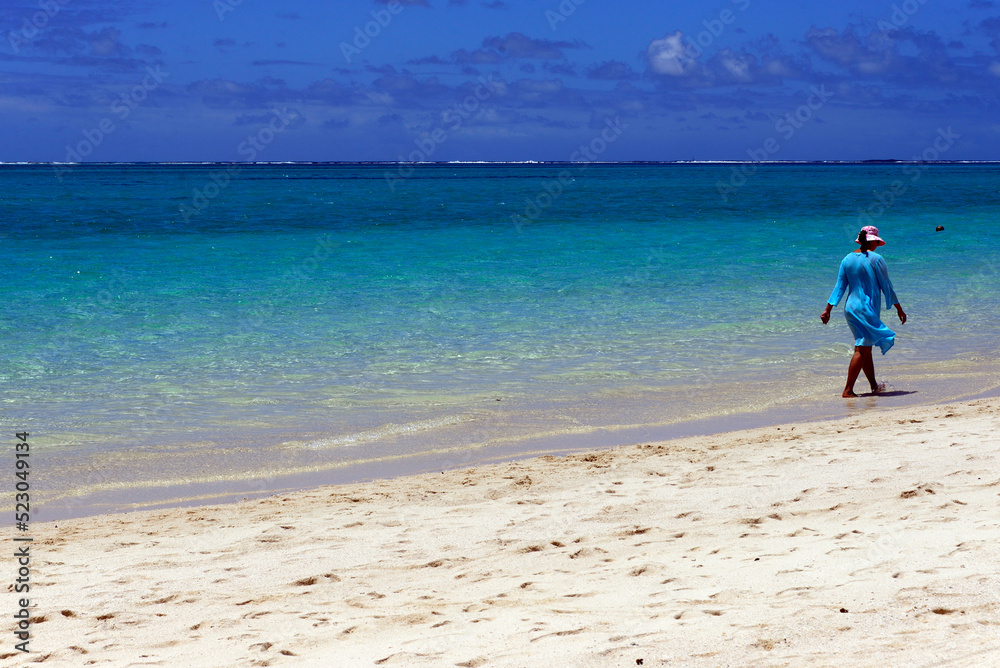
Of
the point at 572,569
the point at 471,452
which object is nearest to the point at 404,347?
the point at 471,452

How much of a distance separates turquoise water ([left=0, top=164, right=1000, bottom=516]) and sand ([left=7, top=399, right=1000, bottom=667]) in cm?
120

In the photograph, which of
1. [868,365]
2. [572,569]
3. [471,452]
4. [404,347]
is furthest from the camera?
[404,347]

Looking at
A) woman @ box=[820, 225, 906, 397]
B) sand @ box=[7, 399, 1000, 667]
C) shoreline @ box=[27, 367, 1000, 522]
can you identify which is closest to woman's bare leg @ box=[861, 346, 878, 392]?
woman @ box=[820, 225, 906, 397]

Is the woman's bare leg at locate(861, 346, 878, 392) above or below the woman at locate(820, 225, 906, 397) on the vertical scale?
below

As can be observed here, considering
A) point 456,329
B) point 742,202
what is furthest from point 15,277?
point 742,202

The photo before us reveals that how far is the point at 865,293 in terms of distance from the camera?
869 cm

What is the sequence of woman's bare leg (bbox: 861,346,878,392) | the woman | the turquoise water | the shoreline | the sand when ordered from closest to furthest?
the sand
the shoreline
the turquoise water
the woman
woman's bare leg (bbox: 861,346,878,392)

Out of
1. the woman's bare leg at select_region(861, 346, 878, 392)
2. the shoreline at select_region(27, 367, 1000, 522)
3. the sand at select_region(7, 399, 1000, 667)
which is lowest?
the sand at select_region(7, 399, 1000, 667)

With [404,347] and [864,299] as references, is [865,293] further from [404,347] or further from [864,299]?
[404,347]

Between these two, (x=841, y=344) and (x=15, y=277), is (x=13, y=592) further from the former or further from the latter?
(x=15, y=277)

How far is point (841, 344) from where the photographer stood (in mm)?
11148

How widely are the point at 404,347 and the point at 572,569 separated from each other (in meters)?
6.88

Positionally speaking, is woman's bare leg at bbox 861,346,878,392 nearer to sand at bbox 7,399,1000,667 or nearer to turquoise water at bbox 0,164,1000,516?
turquoise water at bbox 0,164,1000,516

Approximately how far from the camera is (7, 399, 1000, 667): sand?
3.42 meters
